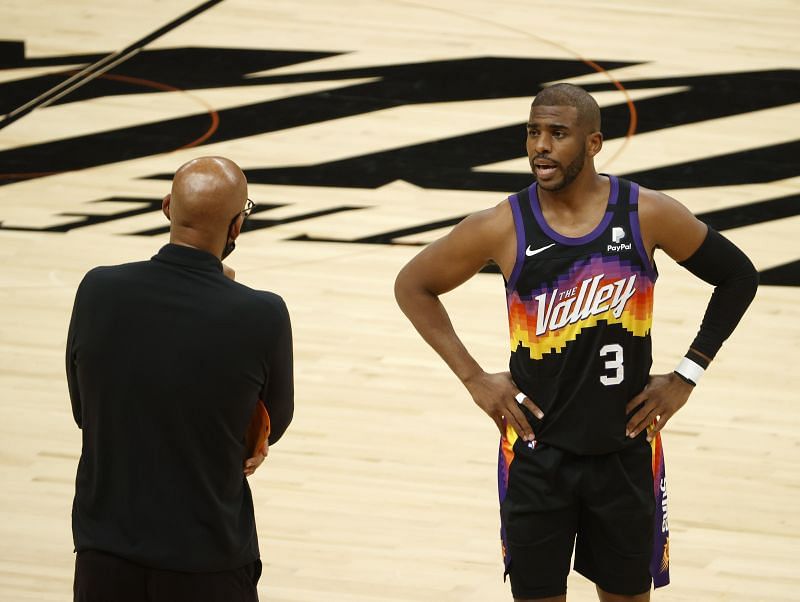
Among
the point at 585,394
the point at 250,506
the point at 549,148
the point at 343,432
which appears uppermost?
the point at 549,148

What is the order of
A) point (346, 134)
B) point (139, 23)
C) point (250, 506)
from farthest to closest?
point (139, 23) < point (346, 134) < point (250, 506)

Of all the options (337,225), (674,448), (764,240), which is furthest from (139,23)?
(674,448)

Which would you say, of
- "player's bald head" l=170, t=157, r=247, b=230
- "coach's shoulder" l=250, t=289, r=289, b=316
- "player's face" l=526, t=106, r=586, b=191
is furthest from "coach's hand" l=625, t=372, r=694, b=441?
"player's bald head" l=170, t=157, r=247, b=230

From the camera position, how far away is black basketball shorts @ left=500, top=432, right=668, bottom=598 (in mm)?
2867

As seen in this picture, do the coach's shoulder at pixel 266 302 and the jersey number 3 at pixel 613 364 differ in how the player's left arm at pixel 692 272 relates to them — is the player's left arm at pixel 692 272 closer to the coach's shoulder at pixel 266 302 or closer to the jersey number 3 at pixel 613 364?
the jersey number 3 at pixel 613 364

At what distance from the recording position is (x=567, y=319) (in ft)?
Result: 9.20

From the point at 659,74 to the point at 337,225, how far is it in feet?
9.17

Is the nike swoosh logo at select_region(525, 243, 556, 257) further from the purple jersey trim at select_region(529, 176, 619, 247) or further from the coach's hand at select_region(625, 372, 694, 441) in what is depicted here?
the coach's hand at select_region(625, 372, 694, 441)

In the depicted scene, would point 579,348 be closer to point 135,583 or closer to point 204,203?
point 204,203

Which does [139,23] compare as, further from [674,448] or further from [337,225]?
[674,448]

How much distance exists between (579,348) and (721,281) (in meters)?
0.39

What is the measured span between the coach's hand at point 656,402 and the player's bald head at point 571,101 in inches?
22.2

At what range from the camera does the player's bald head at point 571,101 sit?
9.19 ft

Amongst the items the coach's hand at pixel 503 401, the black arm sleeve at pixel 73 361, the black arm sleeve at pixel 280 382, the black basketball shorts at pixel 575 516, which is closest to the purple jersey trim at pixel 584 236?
the coach's hand at pixel 503 401
